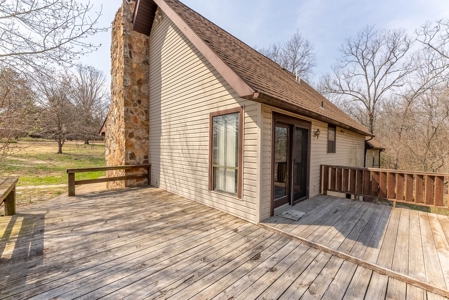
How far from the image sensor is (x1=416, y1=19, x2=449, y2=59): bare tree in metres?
10.6

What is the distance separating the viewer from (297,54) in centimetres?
1933

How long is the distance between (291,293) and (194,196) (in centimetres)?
358

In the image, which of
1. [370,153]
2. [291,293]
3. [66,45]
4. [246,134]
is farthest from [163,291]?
[370,153]

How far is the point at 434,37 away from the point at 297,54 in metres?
9.67

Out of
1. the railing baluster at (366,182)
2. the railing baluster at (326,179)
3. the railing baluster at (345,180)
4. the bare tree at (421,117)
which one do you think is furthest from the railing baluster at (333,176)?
the bare tree at (421,117)

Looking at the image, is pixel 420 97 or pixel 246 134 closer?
pixel 246 134

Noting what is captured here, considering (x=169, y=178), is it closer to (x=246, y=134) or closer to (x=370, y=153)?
(x=246, y=134)

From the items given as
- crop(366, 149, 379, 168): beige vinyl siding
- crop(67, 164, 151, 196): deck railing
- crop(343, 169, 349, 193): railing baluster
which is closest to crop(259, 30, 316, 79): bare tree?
crop(366, 149, 379, 168): beige vinyl siding

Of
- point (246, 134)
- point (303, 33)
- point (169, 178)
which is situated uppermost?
point (303, 33)

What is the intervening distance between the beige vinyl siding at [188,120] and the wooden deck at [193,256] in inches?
31.1

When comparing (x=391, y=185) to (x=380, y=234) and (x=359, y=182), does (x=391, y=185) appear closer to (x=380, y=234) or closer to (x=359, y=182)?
(x=359, y=182)

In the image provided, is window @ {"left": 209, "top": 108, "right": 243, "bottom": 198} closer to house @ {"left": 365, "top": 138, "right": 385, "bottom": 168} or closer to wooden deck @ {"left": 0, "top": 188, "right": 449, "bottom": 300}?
wooden deck @ {"left": 0, "top": 188, "right": 449, "bottom": 300}

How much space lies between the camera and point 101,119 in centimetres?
2097

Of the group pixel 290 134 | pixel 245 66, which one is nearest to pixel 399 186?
pixel 290 134
